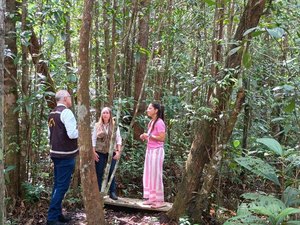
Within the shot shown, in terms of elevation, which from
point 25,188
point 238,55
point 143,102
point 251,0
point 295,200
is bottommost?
point 25,188

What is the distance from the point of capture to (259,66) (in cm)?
635

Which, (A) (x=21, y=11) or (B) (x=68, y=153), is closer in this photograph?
(B) (x=68, y=153)

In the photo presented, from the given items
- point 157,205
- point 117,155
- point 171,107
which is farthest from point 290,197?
point 171,107

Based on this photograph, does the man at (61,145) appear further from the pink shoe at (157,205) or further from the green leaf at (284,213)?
the green leaf at (284,213)

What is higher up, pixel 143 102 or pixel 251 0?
pixel 251 0

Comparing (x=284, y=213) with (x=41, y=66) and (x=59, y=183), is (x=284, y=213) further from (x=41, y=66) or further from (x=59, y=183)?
(x=41, y=66)

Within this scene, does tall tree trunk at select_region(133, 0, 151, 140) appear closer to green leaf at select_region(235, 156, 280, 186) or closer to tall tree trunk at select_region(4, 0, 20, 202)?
tall tree trunk at select_region(4, 0, 20, 202)

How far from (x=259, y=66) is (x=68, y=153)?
3657 millimetres

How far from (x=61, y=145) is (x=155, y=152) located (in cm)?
158

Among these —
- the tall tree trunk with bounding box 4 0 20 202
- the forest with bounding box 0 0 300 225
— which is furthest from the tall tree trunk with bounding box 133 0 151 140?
the tall tree trunk with bounding box 4 0 20 202

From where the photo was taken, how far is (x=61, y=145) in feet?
15.6

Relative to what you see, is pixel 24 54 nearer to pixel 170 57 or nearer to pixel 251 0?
pixel 251 0

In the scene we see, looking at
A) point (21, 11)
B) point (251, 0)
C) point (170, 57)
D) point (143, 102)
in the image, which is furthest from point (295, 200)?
point (170, 57)

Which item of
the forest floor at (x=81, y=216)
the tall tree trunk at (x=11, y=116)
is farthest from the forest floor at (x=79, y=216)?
the tall tree trunk at (x=11, y=116)
